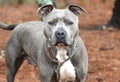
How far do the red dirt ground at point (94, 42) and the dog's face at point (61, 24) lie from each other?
94.2 inches

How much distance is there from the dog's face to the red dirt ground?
2394 millimetres

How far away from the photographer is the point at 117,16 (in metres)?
14.1

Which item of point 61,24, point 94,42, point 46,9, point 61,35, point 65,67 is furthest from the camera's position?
point 94,42

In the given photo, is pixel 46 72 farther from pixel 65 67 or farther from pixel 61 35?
pixel 61 35

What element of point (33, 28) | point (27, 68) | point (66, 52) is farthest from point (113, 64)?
point (66, 52)

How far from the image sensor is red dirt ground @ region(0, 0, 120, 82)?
917 centimetres

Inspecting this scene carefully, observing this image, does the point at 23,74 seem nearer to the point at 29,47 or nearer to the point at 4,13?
the point at 29,47

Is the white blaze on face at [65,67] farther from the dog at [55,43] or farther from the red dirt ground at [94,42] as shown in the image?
the red dirt ground at [94,42]

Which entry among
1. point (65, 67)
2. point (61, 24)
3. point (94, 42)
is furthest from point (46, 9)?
point (94, 42)

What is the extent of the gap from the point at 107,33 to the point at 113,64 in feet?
11.9

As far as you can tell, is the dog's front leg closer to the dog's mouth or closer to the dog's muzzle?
the dog's mouth

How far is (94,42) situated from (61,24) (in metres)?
5.89

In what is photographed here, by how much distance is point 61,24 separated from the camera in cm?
646

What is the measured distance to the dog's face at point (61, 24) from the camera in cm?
629
